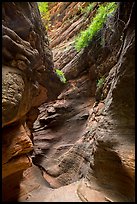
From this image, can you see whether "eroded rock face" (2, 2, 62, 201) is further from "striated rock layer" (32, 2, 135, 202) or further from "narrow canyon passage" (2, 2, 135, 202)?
"striated rock layer" (32, 2, 135, 202)

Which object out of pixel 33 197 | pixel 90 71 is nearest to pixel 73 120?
pixel 90 71

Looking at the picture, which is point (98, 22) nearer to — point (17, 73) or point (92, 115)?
point (92, 115)

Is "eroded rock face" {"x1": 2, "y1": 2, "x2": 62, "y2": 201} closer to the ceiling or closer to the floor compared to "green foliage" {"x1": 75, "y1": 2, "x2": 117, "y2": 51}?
closer to the floor

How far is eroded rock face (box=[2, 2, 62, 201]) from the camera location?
14.3ft

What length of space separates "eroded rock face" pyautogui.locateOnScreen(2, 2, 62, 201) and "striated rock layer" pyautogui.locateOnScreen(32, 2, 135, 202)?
6.73 ft

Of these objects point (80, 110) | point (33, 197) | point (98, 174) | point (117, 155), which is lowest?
point (33, 197)

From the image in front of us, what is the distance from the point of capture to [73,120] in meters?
11.2

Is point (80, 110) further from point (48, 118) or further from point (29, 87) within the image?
point (29, 87)

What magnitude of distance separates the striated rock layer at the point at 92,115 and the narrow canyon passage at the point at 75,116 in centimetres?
3

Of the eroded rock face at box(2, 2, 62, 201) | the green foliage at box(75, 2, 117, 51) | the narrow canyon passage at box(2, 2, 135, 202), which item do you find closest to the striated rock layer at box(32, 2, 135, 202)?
the narrow canyon passage at box(2, 2, 135, 202)

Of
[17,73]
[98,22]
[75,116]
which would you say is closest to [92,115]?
[75,116]

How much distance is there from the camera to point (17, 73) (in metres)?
4.69

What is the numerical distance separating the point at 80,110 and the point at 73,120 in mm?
667

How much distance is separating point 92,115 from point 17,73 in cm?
526
